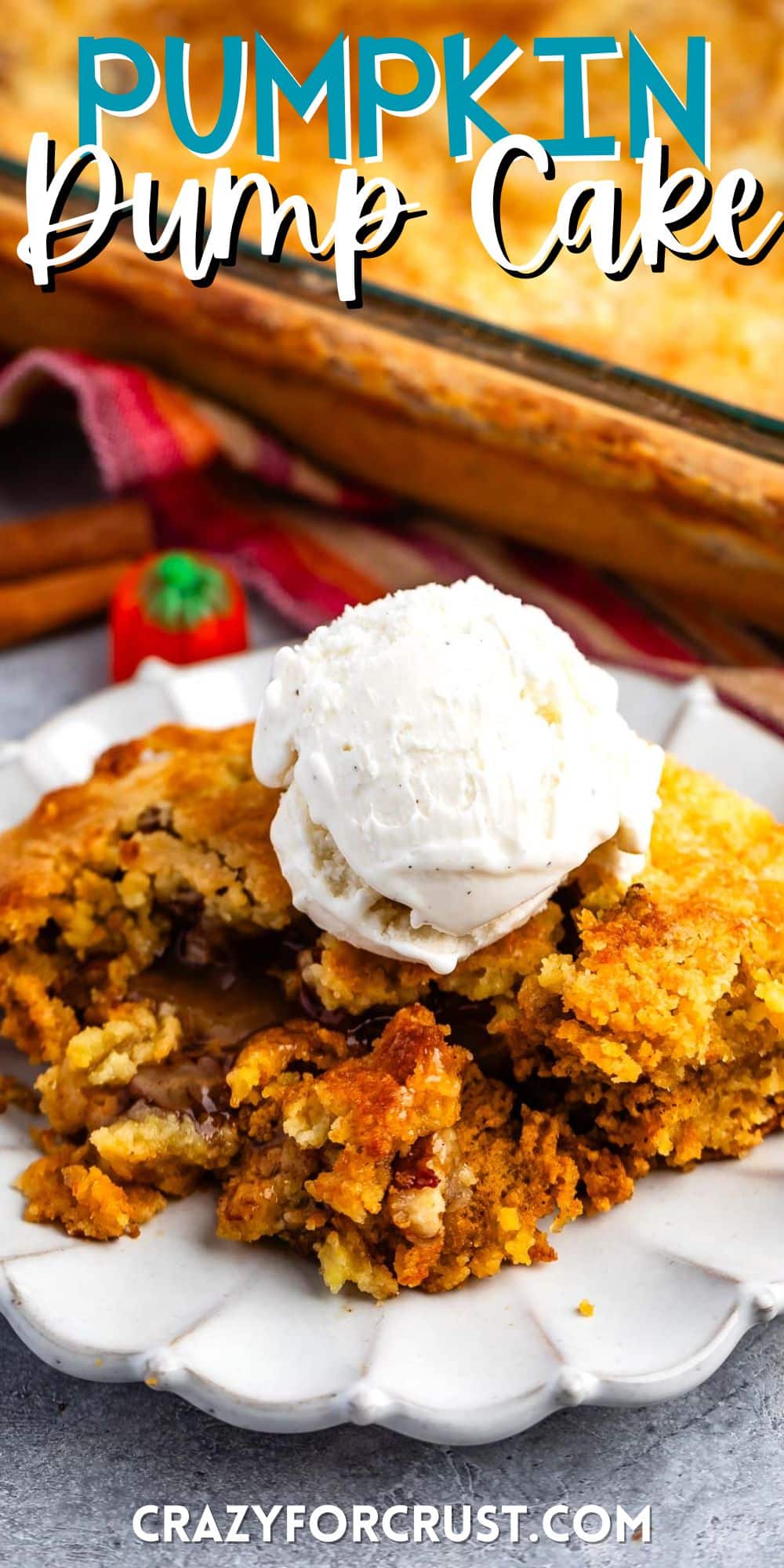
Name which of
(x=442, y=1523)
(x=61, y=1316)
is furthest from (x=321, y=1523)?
(x=61, y=1316)

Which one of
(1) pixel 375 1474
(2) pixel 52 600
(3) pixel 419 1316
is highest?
(2) pixel 52 600

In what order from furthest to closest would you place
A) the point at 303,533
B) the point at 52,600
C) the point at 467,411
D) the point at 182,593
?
1. the point at 303,533
2. the point at 52,600
3. the point at 182,593
4. the point at 467,411

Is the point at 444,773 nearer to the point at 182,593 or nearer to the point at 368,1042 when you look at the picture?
the point at 368,1042

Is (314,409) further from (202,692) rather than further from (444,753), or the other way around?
(444,753)

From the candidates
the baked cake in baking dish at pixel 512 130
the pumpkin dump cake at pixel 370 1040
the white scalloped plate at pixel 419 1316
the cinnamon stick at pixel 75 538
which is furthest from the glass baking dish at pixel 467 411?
the white scalloped plate at pixel 419 1316

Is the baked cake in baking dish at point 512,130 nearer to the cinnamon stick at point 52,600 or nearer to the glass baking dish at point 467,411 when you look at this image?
the glass baking dish at point 467,411

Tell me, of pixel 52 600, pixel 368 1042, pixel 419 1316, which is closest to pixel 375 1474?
pixel 419 1316
